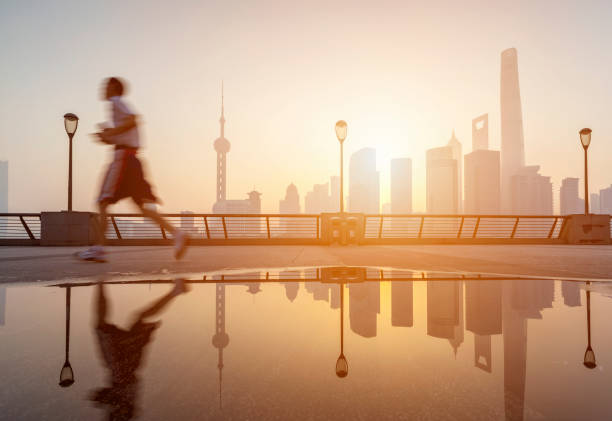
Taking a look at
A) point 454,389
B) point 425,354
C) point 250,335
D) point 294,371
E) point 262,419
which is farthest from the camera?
point 250,335

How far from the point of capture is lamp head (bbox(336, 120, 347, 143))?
513 inches

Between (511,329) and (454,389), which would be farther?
(511,329)

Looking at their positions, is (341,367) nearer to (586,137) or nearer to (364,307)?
(364,307)

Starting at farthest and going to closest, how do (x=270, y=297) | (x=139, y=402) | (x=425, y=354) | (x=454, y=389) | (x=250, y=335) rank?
(x=270, y=297), (x=250, y=335), (x=425, y=354), (x=454, y=389), (x=139, y=402)

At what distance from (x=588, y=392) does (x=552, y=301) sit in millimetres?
1923

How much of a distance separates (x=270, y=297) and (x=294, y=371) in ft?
5.34

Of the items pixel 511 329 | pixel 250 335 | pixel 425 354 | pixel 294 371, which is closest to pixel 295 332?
pixel 250 335

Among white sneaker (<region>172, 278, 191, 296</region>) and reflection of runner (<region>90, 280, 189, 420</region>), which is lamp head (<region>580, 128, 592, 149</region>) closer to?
white sneaker (<region>172, 278, 191, 296</region>)

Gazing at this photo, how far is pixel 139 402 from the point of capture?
1.10 meters

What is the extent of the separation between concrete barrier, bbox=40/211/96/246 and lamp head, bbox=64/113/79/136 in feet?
9.92

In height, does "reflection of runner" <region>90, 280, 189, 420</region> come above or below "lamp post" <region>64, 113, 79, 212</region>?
below

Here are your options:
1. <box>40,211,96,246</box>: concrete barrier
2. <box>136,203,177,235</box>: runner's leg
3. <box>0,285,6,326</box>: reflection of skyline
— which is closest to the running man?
<box>136,203,177,235</box>: runner's leg

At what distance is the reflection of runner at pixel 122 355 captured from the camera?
3.59ft

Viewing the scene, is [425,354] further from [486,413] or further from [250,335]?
[250,335]
